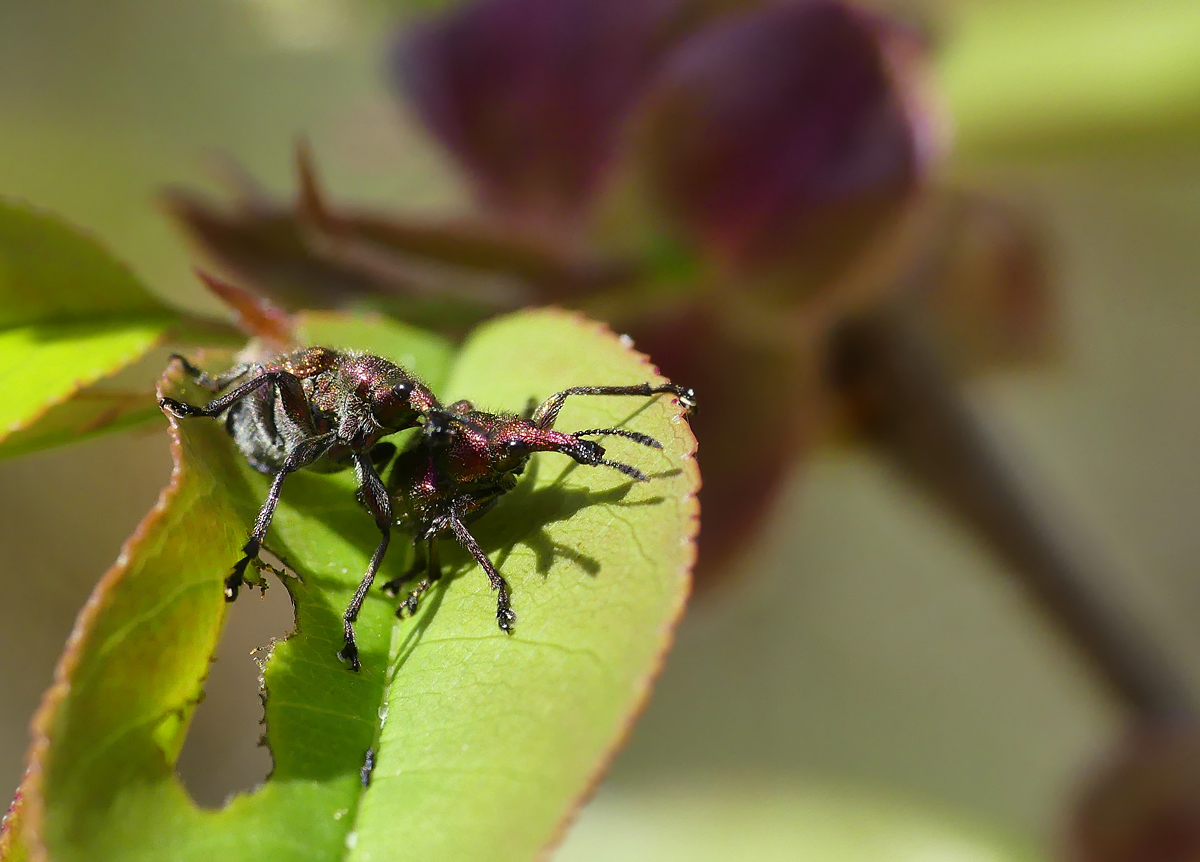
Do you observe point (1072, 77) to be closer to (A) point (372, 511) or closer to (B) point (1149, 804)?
(B) point (1149, 804)

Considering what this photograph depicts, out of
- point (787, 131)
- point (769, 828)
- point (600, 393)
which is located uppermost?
point (787, 131)

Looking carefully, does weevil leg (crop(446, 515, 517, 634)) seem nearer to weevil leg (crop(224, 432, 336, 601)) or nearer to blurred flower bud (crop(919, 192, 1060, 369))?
weevil leg (crop(224, 432, 336, 601))

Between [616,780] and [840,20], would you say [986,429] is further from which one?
[616,780]

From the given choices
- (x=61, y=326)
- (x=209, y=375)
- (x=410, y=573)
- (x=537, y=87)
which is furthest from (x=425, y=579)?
(x=537, y=87)

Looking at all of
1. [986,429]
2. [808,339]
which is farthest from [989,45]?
[808,339]

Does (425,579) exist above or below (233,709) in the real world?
below

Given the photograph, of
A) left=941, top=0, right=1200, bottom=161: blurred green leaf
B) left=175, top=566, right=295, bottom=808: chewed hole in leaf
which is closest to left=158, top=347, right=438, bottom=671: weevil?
left=175, top=566, right=295, bottom=808: chewed hole in leaf
